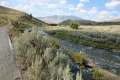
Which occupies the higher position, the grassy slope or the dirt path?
the dirt path

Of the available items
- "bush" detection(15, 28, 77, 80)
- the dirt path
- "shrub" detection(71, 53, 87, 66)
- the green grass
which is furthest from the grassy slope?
the dirt path

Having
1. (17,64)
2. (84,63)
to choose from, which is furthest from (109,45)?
(17,64)

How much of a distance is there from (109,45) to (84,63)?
34909 millimetres

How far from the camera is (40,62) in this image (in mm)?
13195

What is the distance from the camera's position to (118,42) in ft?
200

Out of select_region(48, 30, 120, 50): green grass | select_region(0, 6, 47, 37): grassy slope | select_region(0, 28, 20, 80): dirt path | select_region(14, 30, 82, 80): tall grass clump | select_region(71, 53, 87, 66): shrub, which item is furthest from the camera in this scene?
select_region(48, 30, 120, 50): green grass

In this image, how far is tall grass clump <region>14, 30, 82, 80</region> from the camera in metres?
11.9

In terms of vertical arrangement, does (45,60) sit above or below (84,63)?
above

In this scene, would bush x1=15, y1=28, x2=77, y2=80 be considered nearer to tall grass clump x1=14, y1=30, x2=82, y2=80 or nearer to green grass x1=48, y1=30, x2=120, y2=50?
tall grass clump x1=14, y1=30, x2=82, y2=80

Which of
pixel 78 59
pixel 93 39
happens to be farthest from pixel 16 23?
pixel 78 59

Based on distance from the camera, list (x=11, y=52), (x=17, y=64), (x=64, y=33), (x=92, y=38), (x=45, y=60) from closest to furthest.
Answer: (x=45, y=60)
(x=17, y=64)
(x=11, y=52)
(x=92, y=38)
(x=64, y=33)

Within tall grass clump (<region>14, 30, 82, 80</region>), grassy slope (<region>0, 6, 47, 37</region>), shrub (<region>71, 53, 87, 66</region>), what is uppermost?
tall grass clump (<region>14, 30, 82, 80</region>)

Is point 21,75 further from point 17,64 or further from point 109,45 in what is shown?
point 109,45

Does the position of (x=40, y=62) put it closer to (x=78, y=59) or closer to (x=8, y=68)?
(x=8, y=68)
